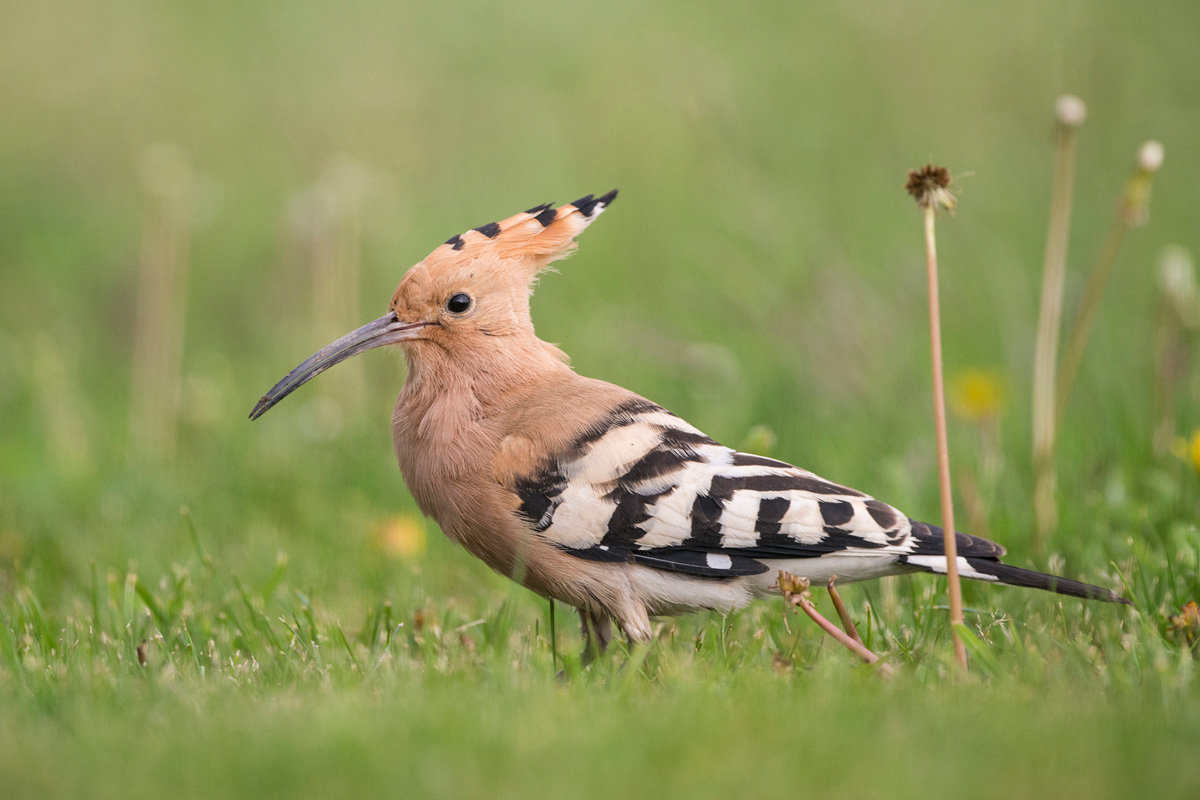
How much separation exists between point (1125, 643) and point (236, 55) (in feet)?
29.0

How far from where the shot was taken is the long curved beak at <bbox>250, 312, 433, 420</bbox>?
10.4 ft

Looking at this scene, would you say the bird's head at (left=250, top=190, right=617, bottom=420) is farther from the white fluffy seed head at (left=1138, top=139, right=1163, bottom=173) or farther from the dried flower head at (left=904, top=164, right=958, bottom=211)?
the white fluffy seed head at (left=1138, top=139, right=1163, bottom=173)

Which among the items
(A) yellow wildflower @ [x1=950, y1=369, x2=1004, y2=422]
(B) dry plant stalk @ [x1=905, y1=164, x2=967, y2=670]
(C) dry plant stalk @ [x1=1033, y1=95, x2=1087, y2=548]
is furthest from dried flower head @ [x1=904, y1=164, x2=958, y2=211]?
(A) yellow wildflower @ [x1=950, y1=369, x2=1004, y2=422]

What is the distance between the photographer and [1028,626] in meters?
2.91

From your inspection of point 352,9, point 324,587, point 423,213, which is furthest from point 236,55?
point 324,587

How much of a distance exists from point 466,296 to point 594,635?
0.99m

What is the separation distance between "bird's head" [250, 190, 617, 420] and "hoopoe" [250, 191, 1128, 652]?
225mm

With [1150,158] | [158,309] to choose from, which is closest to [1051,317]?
[1150,158]

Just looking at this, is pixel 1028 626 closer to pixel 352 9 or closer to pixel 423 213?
pixel 423 213

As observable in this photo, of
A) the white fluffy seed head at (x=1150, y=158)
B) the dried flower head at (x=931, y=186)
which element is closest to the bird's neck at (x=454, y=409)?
the dried flower head at (x=931, y=186)

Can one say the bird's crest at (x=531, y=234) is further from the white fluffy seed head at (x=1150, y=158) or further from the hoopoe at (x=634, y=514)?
the white fluffy seed head at (x=1150, y=158)

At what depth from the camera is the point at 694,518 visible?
112 inches

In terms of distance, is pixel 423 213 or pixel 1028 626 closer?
pixel 1028 626

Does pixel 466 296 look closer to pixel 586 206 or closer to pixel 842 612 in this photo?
pixel 586 206
